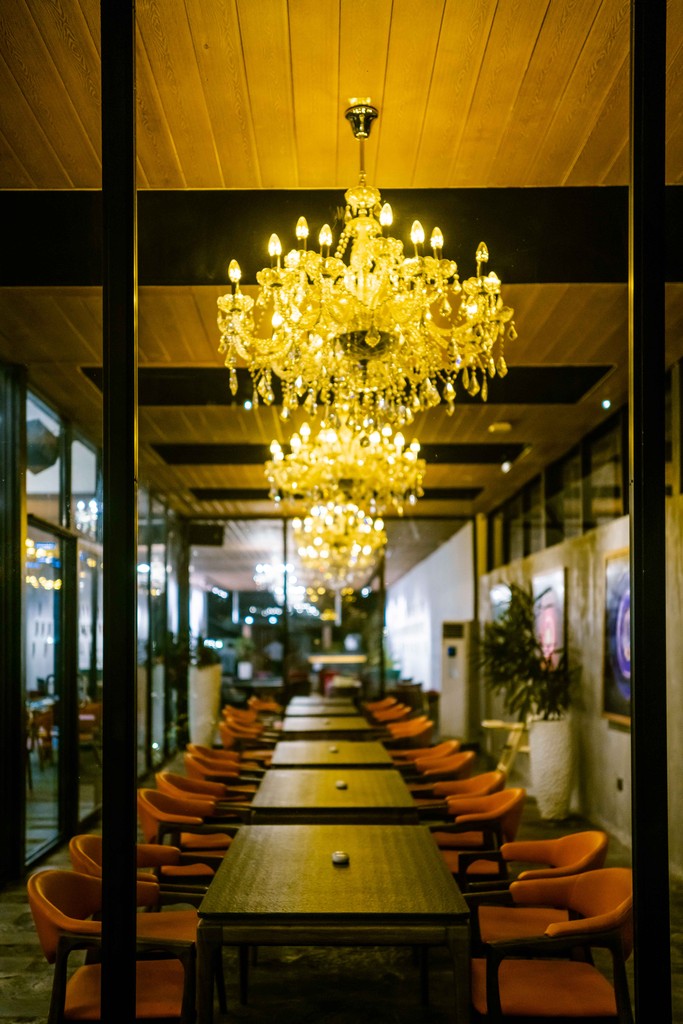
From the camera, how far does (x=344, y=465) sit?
27.4ft

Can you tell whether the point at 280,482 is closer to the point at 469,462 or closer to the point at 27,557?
the point at 469,462

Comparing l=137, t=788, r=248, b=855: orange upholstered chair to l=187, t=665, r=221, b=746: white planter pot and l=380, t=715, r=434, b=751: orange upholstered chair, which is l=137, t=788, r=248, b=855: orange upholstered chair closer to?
l=380, t=715, r=434, b=751: orange upholstered chair

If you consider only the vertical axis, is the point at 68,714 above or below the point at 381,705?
above

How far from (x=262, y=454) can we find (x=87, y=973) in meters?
5.95

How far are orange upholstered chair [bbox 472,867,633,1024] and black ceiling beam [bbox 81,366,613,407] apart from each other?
10.7ft

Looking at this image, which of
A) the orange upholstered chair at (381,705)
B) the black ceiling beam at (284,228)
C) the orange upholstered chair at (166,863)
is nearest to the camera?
the black ceiling beam at (284,228)

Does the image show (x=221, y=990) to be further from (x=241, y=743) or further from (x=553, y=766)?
(x=241, y=743)

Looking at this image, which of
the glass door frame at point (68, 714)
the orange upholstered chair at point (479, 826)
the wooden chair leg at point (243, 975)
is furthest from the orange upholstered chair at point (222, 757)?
the wooden chair leg at point (243, 975)

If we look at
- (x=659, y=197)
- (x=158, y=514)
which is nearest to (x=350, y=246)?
(x=659, y=197)

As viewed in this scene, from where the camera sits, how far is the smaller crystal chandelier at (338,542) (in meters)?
9.71

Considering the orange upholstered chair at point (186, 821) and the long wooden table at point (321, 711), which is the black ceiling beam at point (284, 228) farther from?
the long wooden table at point (321, 711)

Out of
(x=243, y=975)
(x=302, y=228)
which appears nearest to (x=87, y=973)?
(x=243, y=975)

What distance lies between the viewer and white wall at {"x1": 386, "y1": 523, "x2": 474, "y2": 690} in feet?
43.2

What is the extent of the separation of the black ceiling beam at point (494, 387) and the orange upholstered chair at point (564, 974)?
326 cm
